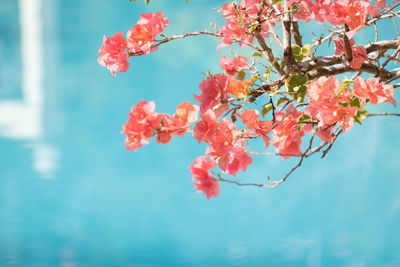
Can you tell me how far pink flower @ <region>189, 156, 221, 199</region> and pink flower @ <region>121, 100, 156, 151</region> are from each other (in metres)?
0.19

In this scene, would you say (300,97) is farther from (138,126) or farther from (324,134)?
(138,126)

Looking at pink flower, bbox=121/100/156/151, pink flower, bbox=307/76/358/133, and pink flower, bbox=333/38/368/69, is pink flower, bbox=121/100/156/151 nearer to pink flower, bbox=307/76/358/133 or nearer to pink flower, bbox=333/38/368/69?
pink flower, bbox=307/76/358/133

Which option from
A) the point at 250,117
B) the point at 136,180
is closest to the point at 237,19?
the point at 250,117

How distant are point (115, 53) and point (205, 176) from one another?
28cm

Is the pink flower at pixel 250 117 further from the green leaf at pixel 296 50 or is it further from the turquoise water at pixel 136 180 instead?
the turquoise water at pixel 136 180

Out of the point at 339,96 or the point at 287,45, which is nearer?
the point at 339,96

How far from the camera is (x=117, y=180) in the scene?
4.07 m

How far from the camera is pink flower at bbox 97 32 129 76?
0.85 metres

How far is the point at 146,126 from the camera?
27.9 inches

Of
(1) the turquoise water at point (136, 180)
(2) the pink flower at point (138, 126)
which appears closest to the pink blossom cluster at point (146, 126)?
(2) the pink flower at point (138, 126)

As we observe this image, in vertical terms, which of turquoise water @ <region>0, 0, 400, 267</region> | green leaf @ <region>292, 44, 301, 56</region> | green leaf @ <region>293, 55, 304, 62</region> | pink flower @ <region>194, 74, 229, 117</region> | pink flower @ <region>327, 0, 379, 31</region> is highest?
turquoise water @ <region>0, 0, 400, 267</region>

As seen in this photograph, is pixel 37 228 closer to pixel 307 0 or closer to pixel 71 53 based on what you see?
pixel 71 53

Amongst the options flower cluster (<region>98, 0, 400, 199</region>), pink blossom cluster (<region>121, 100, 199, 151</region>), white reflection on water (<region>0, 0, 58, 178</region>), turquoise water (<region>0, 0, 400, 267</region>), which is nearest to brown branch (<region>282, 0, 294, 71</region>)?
flower cluster (<region>98, 0, 400, 199</region>)

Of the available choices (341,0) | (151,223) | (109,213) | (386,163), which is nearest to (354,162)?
(386,163)
